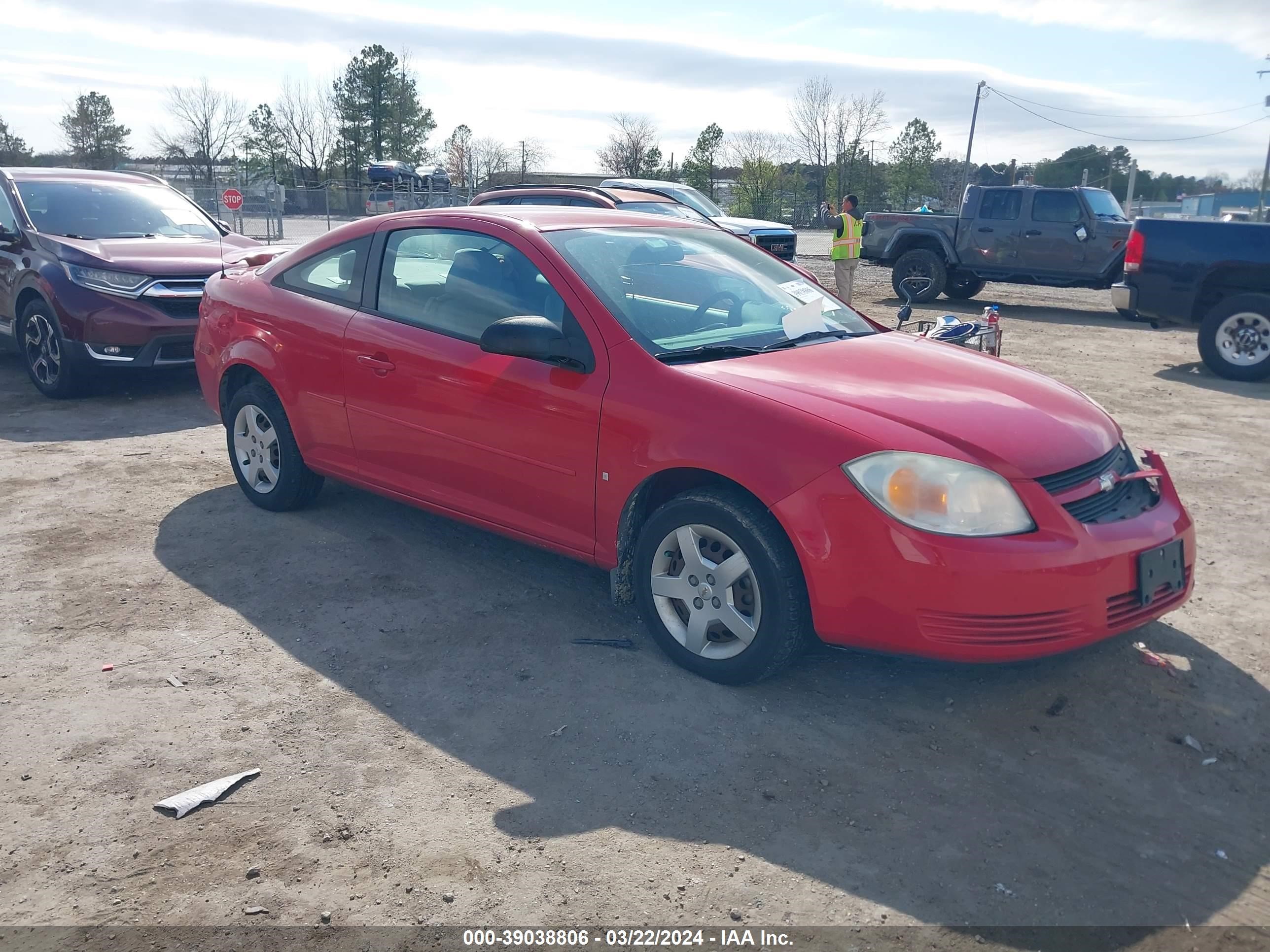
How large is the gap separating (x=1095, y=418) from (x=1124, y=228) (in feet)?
44.9

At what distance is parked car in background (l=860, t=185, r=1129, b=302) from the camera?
52.4 feet

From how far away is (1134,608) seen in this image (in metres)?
3.57

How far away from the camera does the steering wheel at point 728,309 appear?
4.34 m

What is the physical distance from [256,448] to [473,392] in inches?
74.5

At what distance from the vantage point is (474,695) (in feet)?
12.4

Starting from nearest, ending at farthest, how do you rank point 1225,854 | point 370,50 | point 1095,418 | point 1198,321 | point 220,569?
point 1225,854 → point 1095,418 → point 220,569 → point 1198,321 → point 370,50

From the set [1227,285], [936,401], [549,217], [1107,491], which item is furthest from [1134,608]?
[1227,285]

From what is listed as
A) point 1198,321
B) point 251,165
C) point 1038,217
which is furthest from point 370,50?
point 1198,321

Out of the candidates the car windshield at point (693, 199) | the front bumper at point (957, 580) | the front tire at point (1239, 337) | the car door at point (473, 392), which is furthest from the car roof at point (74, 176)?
the front tire at point (1239, 337)

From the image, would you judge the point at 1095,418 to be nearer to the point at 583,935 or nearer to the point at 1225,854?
the point at 1225,854

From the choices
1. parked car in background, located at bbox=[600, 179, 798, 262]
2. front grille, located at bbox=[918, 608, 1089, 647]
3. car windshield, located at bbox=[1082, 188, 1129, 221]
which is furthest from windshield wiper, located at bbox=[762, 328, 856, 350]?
parked car in background, located at bbox=[600, 179, 798, 262]

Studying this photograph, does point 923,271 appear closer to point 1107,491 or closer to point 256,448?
point 256,448

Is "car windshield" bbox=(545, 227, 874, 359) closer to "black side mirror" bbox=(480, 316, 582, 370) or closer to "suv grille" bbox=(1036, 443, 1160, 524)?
"black side mirror" bbox=(480, 316, 582, 370)

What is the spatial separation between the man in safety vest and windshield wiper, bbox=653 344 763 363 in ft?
39.8
